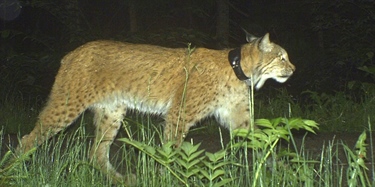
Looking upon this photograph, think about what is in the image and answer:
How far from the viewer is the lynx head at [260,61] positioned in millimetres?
6711

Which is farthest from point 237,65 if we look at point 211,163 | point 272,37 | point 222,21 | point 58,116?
point 272,37

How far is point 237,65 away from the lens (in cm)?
665

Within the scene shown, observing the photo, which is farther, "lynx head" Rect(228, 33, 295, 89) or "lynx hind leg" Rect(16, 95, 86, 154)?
"lynx head" Rect(228, 33, 295, 89)

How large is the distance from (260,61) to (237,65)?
242 millimetres

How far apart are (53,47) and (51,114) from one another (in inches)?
219

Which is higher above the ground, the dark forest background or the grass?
the dark forest background

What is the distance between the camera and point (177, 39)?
1148 cm

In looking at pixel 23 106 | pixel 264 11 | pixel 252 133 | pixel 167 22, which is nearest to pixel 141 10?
pixel 167 22

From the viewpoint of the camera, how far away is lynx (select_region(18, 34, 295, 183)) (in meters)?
6.48

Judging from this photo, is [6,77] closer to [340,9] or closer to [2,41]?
[2,41]

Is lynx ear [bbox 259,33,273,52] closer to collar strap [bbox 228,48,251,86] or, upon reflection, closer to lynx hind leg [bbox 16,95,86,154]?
collar strap [bbox 228,48,251,86]

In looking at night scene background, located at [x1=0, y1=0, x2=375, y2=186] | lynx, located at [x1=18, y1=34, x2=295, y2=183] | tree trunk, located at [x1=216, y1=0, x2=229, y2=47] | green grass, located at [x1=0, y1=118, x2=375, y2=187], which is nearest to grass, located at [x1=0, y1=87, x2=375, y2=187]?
green grass, located at [x1=0, y1=118, x2=375, y2=187]

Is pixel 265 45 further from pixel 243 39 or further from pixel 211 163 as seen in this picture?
pixel 243 39

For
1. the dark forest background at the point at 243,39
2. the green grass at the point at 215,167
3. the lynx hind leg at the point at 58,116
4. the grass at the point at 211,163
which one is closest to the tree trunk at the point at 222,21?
the dark forest background at the point at 243,39
